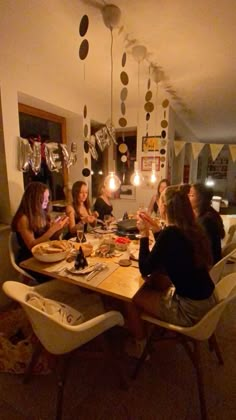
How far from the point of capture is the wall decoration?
4266 millimetres

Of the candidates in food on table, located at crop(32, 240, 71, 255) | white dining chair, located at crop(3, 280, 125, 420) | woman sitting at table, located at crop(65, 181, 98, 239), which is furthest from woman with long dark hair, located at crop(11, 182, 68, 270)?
white dining chair, located at crop(3, 280, 125, 420)

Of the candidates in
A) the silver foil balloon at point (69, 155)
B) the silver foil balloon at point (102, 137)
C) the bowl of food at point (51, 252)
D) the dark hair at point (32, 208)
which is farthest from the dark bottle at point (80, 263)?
the silver foil balloon at point (69, 155)

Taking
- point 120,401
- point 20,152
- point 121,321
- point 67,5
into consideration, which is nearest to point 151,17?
point 67,5

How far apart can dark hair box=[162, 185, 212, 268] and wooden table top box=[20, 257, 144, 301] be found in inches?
15.5

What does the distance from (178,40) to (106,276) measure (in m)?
2.06

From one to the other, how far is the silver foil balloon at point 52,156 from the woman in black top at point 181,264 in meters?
1.90

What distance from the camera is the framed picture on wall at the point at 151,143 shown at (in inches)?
151

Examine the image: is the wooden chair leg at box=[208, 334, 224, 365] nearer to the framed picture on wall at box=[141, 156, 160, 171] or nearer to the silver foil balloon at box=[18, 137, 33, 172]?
the silver foil balloon at box=[18, 137, 33, 172]

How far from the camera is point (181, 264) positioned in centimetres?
125

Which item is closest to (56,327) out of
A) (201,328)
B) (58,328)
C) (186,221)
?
(58,328)

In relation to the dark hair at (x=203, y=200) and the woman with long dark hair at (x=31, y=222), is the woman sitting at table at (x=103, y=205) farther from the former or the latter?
the dark hair at (x=203, y=200)

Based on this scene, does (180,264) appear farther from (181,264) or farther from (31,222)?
(31,222)

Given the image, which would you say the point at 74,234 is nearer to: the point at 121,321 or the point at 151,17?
the point at 121,321

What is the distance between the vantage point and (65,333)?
42.2 inches
